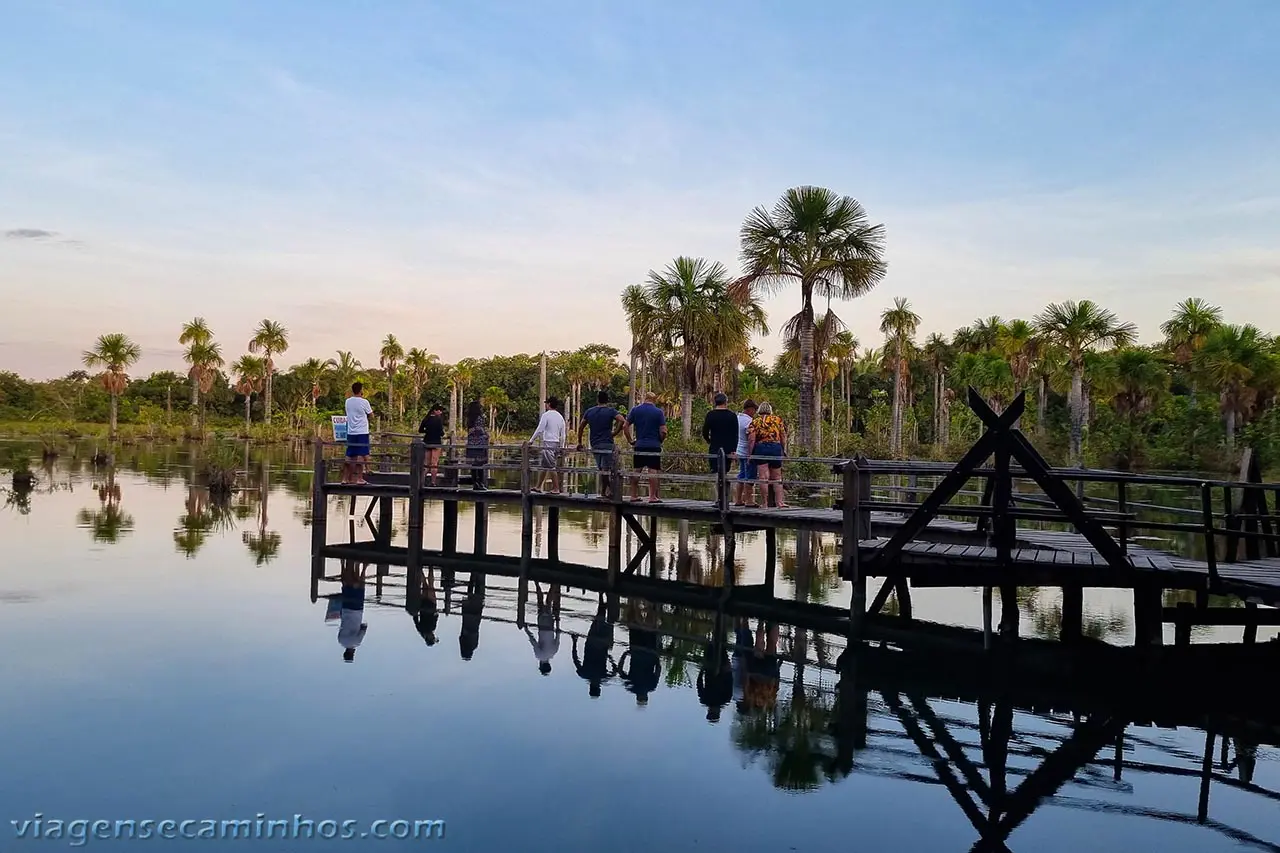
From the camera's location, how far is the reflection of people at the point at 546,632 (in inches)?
490

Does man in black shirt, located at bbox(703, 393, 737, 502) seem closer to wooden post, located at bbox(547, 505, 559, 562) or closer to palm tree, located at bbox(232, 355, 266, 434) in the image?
wooden post, located at bbox(547, 505, 559, 562)

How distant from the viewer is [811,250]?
29.2 m

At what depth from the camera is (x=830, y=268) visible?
1141 inches

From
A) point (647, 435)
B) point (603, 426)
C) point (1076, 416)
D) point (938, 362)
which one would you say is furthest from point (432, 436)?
point (938, 362)

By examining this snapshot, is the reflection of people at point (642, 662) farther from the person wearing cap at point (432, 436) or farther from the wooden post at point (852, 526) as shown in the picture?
the person wearing cap at point (432, 436)

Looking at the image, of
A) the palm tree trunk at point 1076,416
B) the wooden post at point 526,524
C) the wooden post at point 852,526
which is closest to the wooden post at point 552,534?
the wooden post at point 526,524

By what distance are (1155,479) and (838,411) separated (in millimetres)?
57849

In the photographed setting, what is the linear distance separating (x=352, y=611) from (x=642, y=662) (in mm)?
4993

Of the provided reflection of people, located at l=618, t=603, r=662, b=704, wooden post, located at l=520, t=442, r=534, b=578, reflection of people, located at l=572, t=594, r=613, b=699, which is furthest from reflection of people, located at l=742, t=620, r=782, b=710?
wooden post, located at l=520, t=442, r=534, b=578

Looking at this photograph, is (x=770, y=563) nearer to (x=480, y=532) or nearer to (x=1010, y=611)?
(x=480, y=532)

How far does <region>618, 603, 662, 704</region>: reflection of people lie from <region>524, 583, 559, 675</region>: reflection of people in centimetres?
92

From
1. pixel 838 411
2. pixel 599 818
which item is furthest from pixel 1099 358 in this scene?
pixel 599 818

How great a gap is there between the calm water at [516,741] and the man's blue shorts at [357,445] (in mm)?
3641

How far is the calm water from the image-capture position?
7.42 meters
